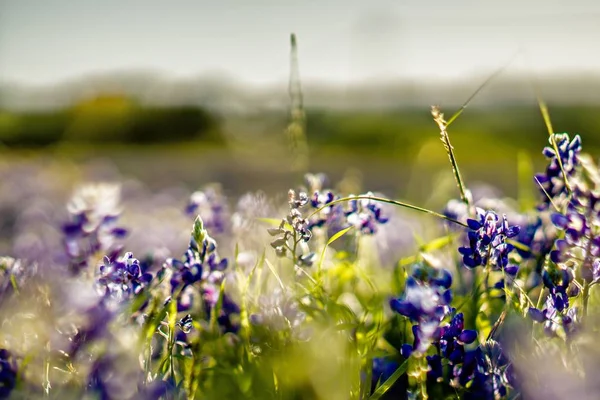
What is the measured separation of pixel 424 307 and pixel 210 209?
1.28 metres

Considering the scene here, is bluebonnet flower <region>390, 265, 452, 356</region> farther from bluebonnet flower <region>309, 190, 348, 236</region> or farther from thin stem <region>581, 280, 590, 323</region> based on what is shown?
bluebonnet flower <region>309, 190, 348, 236</region>

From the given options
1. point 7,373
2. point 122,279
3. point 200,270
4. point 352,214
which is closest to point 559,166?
point 352,214

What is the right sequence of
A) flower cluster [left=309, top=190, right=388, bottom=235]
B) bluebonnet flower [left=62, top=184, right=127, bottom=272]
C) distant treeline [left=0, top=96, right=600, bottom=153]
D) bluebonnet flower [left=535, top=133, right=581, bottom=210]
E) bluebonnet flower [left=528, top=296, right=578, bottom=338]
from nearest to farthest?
1. bluebonnet flower [left=528, top=296, right=578, bottom=338]
2. bluebonnet flower [left=535, top=133, right=581, bottom=210]
3. flower cluster [left=309, top=190, right=388, bottom=235]
4. bluebonnet flower [left=62, top=184, right=127, bottom=272]
5. distant treeline [left=0, top=96, right=600, bottom=153]

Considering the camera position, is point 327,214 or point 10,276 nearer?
point 10,276

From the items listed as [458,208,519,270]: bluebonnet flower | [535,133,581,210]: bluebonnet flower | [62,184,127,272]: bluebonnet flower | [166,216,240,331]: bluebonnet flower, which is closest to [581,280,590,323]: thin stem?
[458,208,519,270]: bluebonnet flower

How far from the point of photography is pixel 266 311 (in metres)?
1.67

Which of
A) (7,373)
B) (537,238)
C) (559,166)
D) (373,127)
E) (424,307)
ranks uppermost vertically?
(559,166)

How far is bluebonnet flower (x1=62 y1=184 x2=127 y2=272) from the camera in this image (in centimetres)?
204

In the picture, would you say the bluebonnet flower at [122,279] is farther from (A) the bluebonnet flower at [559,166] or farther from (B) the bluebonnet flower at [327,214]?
(A) the bluebonnet flower at [559,166]

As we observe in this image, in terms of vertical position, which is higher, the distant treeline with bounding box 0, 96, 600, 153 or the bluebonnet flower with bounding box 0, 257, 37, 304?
Result: the bluebonnet flower with bounding box 0, 257, 37, 304

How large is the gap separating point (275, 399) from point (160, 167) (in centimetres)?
921

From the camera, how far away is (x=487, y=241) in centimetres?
158

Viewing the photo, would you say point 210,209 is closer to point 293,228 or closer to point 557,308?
point 293,228

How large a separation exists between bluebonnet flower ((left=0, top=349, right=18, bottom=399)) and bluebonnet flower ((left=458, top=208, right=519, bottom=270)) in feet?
3.26
